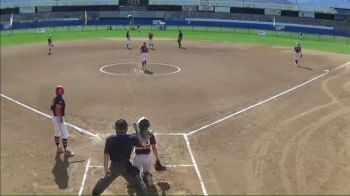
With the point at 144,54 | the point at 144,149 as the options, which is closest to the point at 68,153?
the point at 144,149

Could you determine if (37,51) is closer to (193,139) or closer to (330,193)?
(193,139)

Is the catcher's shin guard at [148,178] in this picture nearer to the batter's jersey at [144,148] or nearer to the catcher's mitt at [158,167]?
the batter's jersey at [144,148]

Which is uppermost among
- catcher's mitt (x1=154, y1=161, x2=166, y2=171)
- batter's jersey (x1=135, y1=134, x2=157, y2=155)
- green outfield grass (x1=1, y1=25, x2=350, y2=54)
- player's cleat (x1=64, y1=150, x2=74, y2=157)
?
green outfield grass (x1=1, y1=25, x2=350, y2=54)

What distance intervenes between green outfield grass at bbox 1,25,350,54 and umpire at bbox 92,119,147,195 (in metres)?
38.8

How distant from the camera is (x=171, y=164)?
1420 cm

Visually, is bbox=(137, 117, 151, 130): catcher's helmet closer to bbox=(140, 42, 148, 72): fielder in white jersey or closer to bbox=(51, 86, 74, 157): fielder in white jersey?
bbox=(51, 86, 74, 157): fielder in white jersey

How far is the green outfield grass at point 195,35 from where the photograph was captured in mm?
51469

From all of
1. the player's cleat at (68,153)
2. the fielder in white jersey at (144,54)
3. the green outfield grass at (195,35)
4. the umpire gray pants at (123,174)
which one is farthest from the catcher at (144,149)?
the green outfield grass at (195,35)

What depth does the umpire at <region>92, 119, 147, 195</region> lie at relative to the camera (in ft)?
33.2

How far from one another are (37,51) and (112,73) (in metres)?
14.5

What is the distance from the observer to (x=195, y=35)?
192 feet

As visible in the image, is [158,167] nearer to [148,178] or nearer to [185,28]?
[148,178]

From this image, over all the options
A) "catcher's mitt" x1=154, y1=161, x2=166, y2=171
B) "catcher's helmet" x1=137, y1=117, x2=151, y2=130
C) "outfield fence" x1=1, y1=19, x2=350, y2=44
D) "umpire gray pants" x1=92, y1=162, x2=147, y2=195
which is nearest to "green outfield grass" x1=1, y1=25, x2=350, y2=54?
"outfield fence" x1=1, y1=19, x2=350, y2=44

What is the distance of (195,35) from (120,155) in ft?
162
